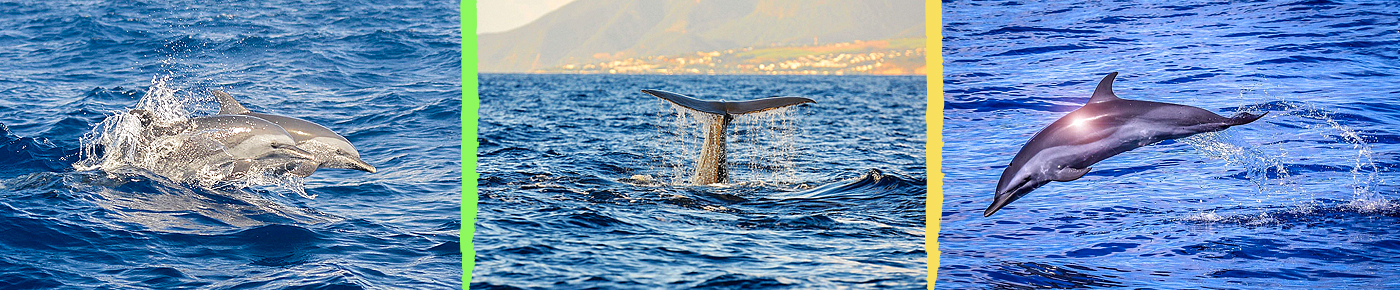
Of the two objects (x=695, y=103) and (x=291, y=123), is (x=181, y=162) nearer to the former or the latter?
(x=291, y=123)

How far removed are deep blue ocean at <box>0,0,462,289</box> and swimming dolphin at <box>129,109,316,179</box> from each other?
332mm

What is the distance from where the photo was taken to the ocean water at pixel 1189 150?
8.35m

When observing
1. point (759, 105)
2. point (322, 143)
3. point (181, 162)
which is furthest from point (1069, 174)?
point (181, 162)

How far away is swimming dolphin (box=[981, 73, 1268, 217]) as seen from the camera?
8820mm

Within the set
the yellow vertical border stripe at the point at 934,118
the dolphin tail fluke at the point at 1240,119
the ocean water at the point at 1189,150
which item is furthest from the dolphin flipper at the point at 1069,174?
the yellow vertical border stripe at the point at 934,118

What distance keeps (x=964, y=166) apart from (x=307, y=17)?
22800mm

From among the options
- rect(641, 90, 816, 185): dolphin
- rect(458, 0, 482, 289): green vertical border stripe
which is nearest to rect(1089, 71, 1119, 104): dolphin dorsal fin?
rect(641, 90, 816, 185): dolphin

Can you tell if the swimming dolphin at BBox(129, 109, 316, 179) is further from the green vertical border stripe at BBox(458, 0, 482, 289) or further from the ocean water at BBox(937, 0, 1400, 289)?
the ocean water at BBox(937, 0, 1400, 289)

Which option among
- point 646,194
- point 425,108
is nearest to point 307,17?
point 425,108

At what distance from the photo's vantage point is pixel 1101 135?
8945 mm

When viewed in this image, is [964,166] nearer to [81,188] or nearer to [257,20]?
[81,188]

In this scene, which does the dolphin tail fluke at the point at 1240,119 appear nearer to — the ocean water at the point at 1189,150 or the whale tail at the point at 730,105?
the ocean water at the point at 1189,150

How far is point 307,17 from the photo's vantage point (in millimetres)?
26672

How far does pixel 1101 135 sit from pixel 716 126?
5842mm
